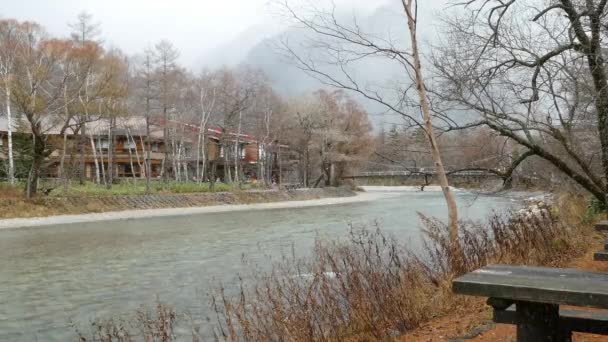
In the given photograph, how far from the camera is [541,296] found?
2.76 m

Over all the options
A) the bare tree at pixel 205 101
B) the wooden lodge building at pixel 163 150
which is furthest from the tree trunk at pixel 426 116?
the bare tree at pixel 205 101

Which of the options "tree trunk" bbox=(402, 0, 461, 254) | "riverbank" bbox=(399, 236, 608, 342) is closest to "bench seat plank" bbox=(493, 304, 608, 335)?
"riverbank" bbox=(399, 236, 608, 342)

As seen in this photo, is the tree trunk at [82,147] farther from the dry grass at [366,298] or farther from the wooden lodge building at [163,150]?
the dry grass at [366,298]

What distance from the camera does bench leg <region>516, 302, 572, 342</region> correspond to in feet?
10.3

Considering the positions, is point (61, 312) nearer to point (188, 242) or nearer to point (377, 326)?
point (377, 326)

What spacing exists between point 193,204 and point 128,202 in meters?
5.27

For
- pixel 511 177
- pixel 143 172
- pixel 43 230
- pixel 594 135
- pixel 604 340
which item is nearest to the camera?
pixel 604 340

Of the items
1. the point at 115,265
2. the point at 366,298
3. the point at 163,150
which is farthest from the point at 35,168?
the point at 366,298

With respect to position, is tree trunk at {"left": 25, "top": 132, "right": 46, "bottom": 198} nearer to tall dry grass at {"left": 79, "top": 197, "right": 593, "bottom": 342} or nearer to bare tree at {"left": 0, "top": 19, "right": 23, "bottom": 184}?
bare tree at {"left": 0, "top": 19, "right": 23, "bottom": 184}

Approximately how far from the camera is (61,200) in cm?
2984

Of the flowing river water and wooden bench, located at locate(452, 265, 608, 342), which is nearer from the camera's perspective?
wooden bench, located at locate(452, 265, 608, 342)

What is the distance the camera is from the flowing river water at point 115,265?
839 cm

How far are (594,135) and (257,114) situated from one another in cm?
4936

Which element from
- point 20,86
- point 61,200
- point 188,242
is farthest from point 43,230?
point 20,86
